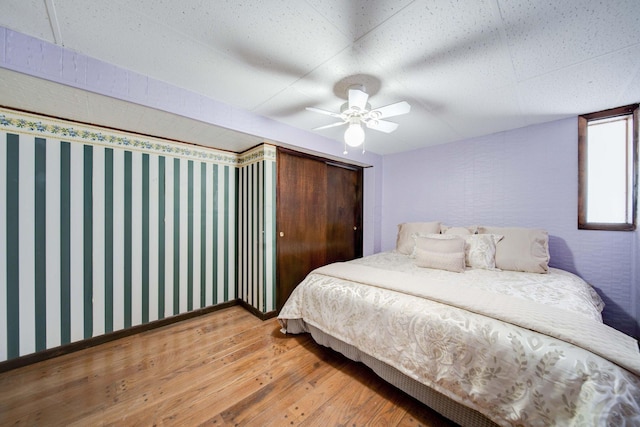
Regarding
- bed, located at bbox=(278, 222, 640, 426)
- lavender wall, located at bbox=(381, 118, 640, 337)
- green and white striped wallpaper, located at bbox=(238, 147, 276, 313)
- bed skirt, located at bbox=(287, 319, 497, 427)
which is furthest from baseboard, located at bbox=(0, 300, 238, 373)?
lavender wall, located at bbox=(381, 118, 640, 337)

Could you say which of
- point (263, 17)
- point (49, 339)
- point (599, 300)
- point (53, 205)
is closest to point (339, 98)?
point (263, 17)

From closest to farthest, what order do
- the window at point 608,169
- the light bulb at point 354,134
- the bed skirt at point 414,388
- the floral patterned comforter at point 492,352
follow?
the floral patterned comforter at point 492,352, the bed skirt at point 414,388, the light bulb at point 354,134, the window at point 608,169

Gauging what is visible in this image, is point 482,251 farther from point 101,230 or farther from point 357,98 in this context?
point 101,230

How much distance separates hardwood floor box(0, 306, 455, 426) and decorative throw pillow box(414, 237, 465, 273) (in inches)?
43.6

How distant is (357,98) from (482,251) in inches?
75.1

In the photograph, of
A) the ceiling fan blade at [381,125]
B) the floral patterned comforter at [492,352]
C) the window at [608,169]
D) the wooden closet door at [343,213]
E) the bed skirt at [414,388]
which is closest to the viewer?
the floral patterned comforter at [492,352]

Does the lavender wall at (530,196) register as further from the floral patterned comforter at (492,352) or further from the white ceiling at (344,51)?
the white ceiling at (344,51)

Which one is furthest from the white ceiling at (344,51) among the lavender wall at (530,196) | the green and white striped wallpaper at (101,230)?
the lavender wall at (530,196)

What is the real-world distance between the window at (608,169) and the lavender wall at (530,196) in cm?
6

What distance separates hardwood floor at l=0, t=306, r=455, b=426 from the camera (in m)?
1.33

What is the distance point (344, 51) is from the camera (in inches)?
53.2

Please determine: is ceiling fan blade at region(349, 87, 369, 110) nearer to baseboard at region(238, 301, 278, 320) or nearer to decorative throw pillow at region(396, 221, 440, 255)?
decorative throw pillow at region(396, 221, 440, 255)

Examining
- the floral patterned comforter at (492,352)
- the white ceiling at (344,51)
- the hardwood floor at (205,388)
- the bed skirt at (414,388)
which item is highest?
the white ceiling at (344,51)

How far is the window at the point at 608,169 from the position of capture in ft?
6.65
